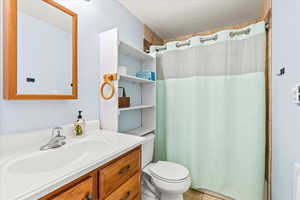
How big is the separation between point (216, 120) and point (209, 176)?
0.66 m

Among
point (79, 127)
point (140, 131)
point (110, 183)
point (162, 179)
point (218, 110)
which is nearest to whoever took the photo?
point (110, 183)

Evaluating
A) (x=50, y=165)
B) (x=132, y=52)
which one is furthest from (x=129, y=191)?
(x=132, y=52)

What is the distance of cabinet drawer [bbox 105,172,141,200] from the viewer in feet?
2.67

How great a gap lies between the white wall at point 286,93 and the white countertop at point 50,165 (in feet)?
3.11

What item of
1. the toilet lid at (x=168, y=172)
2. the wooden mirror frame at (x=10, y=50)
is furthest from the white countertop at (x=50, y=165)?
the toilet lid at (x=168, y=172)

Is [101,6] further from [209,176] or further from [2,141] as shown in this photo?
[209,176]

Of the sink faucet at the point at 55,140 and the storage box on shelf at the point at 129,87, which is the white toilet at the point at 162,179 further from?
the sink faucet at the point at 55,140

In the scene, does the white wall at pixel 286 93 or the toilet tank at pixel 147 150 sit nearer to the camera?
the white wall at pixel 286 93

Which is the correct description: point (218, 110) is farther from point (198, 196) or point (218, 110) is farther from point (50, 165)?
point (50, 165)

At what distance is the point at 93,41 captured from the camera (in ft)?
4.20

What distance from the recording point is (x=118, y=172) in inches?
32.8

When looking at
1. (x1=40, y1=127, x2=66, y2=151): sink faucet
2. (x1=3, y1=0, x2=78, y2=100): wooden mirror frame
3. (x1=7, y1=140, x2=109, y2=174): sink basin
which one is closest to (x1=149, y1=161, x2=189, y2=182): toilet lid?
(x1=7, y1=140, x2=109, y2=174): sink basin

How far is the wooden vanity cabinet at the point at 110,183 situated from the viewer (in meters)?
0.59

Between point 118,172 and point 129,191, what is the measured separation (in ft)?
0.67
